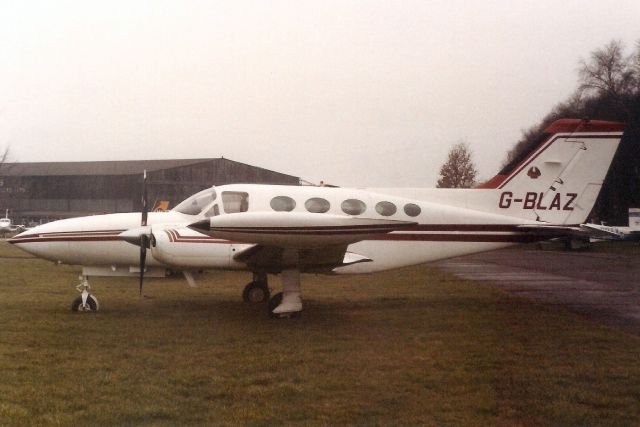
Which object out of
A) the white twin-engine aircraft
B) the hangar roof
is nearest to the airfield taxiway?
the white twin-engine aircraft

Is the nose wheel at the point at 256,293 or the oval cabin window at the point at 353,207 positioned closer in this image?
the oval cabin window at the point at 353,207

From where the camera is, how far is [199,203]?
12.3 metres

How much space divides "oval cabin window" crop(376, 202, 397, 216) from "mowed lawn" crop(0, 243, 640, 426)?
1.99 m

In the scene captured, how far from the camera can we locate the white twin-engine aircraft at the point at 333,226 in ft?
32.4

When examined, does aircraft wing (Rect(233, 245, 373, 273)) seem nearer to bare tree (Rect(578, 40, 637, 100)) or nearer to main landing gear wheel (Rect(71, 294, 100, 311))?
main landing gear wheel (Rect(71, 294, 100, 311))

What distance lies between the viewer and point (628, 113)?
40.2 meters

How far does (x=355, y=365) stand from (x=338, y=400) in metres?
1.51

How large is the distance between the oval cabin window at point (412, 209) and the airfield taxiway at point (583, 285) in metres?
3.85

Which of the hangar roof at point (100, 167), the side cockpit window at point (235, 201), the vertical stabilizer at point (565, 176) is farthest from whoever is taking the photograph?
the hangar roof at point (100, 167)

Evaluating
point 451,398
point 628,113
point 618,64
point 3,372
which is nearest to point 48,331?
point 3,372

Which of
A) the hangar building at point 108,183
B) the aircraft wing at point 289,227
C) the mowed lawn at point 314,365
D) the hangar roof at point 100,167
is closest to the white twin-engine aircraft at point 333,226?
the aircraft wing at point 289,227

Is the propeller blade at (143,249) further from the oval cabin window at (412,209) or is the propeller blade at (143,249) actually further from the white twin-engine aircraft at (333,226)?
the oval cabin window at (412,209)

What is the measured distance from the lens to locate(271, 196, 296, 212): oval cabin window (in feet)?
39.3

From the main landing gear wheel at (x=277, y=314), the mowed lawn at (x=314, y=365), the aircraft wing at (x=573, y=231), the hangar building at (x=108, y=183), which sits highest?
the hangar building at (x=108, y=183)
